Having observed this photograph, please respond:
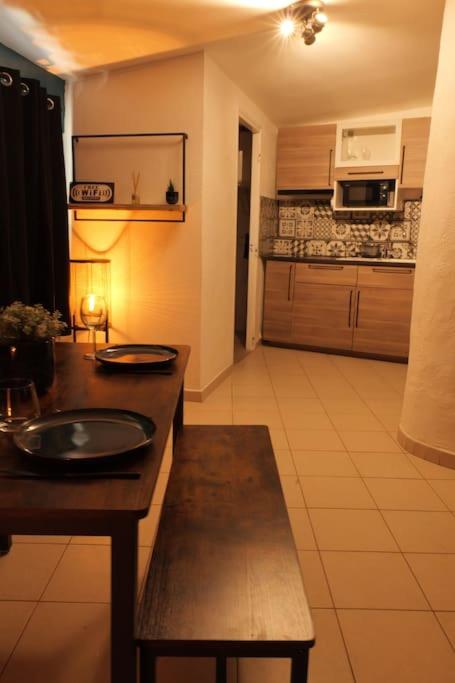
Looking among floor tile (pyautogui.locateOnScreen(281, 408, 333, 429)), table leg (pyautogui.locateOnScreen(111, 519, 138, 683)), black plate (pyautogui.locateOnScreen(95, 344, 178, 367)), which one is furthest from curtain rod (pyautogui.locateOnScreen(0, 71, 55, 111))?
table leg (pyautogui.locateOnScreen(111, 519, 138, 683))

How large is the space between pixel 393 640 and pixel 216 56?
137 inches

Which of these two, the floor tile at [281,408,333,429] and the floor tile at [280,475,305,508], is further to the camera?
the floor tile at [281,408,333,429]


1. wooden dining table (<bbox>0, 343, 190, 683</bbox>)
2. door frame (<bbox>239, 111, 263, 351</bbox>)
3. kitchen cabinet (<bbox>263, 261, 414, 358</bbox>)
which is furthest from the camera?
door frame (<bbox>239, 111, 263, 351</bbox>)

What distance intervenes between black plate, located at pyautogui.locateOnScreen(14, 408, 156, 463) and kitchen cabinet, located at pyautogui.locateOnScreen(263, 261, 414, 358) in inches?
168

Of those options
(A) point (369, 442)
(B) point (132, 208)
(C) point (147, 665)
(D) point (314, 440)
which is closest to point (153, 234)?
(B) point (132, 208)

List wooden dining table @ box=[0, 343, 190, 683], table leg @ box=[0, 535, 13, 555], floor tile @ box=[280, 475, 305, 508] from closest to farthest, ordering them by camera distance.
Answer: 1. wooden dining table @ box=[0, 343, 190, 683]
2. table leg @ box=[0, 535, 13, 555]
3. floor tile @ box=[280, 475, 305, 508]

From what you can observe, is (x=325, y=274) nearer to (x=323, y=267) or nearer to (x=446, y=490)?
(x=323, y=267)

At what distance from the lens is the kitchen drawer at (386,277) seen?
5062mm

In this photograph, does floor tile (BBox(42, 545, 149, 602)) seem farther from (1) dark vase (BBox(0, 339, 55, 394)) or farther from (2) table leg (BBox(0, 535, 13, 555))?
(1) dark vase (BBox(0, 339, 55, 394))

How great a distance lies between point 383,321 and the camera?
206 inches

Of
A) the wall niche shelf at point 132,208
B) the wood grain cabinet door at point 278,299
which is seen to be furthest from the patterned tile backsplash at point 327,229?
the wall niche shelf at point 132,208

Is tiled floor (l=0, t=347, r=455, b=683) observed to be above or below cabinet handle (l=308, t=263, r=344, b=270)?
below

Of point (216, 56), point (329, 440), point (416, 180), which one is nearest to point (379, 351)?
point (416, 180)

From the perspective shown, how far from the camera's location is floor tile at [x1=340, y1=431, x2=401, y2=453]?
10.3ft
